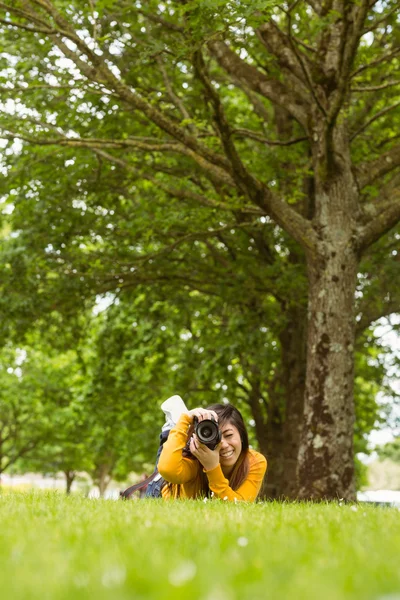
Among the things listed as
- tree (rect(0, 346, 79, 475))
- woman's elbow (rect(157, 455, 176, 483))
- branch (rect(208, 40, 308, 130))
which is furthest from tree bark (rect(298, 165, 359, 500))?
tree (rect(0, 346, 79, 475))

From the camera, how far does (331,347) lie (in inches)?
378

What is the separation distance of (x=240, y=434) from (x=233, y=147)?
401 centimetres

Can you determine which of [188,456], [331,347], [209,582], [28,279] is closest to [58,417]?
[28,279]

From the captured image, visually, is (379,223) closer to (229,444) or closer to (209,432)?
(229,444)

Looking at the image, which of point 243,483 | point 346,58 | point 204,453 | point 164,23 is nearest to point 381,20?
point 346,58

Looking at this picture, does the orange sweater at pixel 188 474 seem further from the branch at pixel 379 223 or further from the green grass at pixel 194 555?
the branch at pixel 379 223

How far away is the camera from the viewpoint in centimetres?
606

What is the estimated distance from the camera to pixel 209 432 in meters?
6.11

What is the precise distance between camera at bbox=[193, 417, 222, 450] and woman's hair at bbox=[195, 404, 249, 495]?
428 millimetres

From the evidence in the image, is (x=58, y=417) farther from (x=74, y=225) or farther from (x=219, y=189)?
(x=219, y=189)

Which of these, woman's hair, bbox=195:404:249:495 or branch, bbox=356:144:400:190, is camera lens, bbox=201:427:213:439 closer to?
woman's hair, bbox=195:404:249:495

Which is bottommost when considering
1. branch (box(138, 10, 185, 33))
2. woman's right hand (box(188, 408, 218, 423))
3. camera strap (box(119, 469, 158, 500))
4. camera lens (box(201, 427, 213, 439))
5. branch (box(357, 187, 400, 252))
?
camera strap (box(119, 469, 158, 500))

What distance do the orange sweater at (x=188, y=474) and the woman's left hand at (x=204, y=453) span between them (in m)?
0.08

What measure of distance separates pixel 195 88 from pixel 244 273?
10.5 feet
